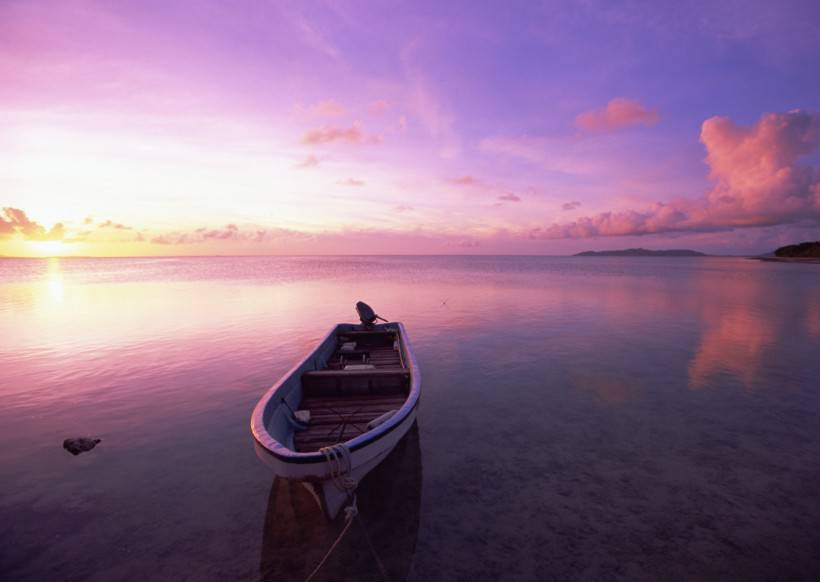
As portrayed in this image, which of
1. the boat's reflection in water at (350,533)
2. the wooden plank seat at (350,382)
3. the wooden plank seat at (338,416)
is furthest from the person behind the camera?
the wooden plank seat at (350,382)

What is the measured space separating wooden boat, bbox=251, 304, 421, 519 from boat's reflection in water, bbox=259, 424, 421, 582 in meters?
0.75

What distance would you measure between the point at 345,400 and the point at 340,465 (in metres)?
4.80

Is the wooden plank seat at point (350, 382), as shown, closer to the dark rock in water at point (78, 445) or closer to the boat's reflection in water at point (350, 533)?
the boat's reflection in water at point (350, 533)

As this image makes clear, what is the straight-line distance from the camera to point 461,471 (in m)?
10.1

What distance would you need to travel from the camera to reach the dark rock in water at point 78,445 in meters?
10.8

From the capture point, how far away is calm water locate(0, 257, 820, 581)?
721 cm

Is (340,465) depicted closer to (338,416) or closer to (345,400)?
(338,416)

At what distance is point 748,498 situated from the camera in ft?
29.0

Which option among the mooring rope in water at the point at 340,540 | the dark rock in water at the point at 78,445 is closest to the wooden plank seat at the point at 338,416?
the mooring rope in water at the point at 340,540

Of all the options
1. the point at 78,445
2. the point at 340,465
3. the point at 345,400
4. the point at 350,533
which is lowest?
the point at 350,533

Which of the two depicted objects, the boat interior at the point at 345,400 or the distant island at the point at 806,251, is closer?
the boat interior at the point at 345,400

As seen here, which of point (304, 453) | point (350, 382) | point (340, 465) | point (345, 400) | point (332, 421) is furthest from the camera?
point (350, 382)

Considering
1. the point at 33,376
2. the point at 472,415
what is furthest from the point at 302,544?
the point at 33,376

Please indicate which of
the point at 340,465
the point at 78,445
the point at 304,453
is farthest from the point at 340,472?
the point at 78,445
